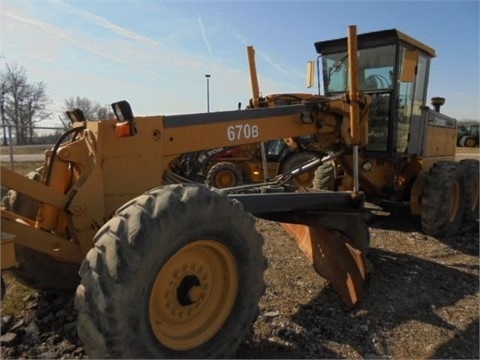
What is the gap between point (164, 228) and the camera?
254 cm

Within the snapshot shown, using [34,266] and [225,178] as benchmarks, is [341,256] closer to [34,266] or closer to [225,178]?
[34,266]

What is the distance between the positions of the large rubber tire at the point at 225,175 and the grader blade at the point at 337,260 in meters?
6.27

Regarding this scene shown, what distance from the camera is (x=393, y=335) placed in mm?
3518

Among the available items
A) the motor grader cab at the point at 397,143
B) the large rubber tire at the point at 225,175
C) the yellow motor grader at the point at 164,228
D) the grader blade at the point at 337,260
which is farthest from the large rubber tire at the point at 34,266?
the large rubber tire at the point at 225,175

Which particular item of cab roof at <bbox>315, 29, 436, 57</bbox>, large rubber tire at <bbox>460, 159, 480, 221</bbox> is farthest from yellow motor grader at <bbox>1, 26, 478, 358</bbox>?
large rubber tire at <bbox>460, 159, 480, 221</bbox>

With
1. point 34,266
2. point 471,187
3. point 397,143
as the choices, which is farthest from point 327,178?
point 34,266

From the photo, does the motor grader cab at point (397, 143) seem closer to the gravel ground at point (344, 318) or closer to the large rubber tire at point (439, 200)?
the large rubber tire at point (439, 200)

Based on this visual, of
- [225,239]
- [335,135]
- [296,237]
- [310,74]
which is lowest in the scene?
[296,237]

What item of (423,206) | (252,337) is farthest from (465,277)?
(252,337)

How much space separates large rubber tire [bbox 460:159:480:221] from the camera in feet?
23.1

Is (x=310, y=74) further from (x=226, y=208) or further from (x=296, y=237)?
(x=226, y=208)

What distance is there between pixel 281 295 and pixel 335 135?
188 cm

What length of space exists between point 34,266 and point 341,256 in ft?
8.96

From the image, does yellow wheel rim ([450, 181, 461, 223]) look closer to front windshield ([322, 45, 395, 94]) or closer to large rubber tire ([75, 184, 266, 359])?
front windshield ([322, 45, 395, 94])
